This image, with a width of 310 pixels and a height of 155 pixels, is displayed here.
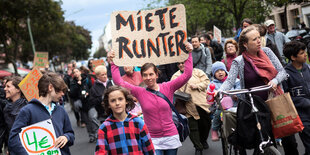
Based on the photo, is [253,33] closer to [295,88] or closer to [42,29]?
[295,88]

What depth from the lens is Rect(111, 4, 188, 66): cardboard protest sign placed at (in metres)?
5.23

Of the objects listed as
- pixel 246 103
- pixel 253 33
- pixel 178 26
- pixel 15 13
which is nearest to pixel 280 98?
pixel 246 103

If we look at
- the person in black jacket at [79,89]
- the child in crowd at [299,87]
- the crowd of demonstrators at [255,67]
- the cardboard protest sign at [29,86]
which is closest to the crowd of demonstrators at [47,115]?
the cardboard protest sign at [29,86]

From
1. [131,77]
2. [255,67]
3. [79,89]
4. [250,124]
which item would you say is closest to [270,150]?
[250,124]

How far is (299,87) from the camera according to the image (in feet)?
16.5

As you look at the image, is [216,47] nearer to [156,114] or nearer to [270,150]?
[156,114]

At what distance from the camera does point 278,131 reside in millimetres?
4375

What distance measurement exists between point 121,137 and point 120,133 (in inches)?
1.5

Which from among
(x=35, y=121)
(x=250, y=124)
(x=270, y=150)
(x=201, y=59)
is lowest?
(x=270, y=150)

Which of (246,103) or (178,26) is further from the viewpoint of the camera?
(178,26)

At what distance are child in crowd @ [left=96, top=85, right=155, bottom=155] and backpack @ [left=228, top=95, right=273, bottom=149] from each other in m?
1.15

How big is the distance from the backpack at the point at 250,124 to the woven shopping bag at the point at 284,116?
77 mm

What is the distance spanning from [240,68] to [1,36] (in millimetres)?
23653

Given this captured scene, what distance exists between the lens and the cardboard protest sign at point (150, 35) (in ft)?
17.1
